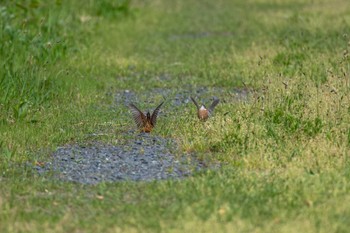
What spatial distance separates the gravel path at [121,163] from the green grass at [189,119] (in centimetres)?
21

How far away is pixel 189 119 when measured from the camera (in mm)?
10398

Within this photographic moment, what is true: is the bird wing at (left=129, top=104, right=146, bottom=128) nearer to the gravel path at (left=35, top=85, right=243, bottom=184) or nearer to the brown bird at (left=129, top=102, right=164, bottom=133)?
the brown bird at (left=129, top=102, right=164, bottom=133)

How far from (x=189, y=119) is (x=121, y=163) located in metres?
1.77

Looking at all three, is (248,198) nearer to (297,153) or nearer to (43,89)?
(297,153)

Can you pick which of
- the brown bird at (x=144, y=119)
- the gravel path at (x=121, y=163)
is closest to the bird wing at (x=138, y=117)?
the brown bird at (x=144, y=119)

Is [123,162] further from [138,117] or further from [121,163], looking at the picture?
[138,117]

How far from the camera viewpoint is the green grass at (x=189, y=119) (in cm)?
721

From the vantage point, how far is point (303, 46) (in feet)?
47.6

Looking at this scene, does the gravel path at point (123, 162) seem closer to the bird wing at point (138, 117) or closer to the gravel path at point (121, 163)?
the gravel path at point (121, 163)

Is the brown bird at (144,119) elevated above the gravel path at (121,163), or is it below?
above

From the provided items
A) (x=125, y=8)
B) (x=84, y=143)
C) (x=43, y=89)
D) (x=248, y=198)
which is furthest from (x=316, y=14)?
(x=248, y=198)

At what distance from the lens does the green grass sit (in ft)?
23.7

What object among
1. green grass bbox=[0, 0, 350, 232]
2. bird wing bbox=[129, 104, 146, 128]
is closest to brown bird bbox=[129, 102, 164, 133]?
bird wing bbox=[129, 104, 146, 128]

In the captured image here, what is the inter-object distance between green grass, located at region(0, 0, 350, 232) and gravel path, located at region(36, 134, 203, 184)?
210 mm
